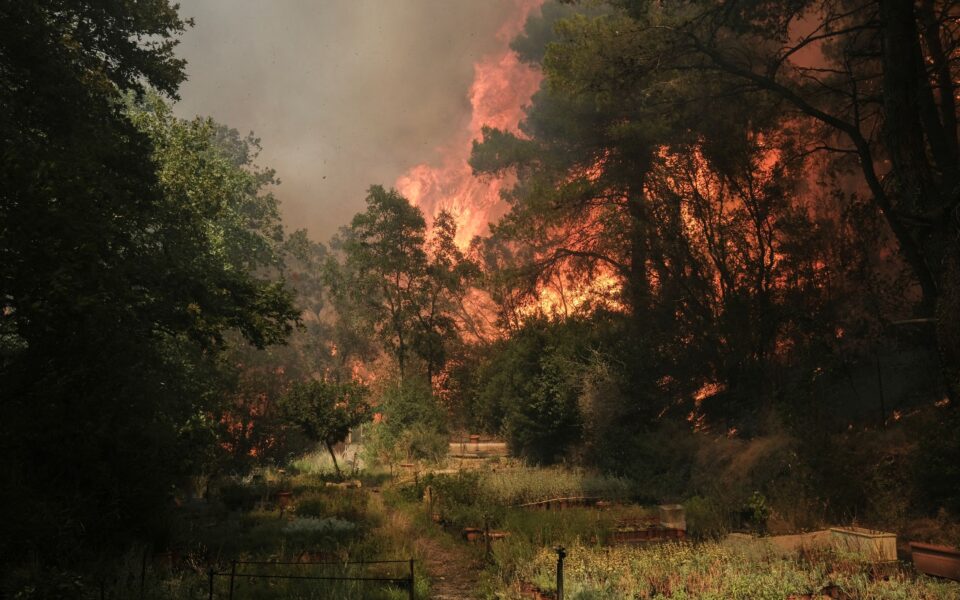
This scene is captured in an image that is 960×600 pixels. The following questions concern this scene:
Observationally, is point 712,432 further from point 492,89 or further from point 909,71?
point 492,89

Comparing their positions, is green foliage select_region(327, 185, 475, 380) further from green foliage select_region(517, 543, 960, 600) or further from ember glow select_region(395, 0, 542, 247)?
green foliage select_region(517, 543, 960, 600)

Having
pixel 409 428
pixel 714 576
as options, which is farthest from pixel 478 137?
pixel 714 576

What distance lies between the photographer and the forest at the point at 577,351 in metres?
10.5

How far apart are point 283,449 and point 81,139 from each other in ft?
74.4

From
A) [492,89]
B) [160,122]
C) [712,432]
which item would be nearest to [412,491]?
[712,432]

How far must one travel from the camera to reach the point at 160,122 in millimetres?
27188

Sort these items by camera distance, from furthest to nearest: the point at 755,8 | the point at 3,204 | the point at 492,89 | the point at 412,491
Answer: the point at 492,89 → the point at 412,491 → the point at 755,8 → the point at 3,204

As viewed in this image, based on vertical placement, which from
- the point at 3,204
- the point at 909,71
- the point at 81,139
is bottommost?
the point at 3,204

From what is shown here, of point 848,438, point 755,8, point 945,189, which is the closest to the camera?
point 945,189

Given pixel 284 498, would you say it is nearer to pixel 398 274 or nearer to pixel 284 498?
pixel 284 498

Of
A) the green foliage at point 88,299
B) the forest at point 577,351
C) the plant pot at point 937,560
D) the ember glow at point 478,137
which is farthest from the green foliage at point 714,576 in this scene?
the ember glow at point 478,137

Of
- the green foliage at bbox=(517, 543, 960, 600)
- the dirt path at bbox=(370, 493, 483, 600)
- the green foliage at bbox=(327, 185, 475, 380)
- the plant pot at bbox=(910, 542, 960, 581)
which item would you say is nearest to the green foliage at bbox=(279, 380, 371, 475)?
the dirt path at bbox=(370, 493, 483, 600)

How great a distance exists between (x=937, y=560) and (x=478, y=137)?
99976mm

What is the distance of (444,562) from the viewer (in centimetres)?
1372
